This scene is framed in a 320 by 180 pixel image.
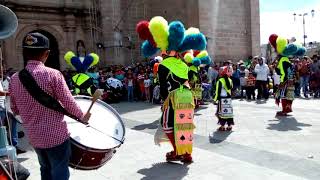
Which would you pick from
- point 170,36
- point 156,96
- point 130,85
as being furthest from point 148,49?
point 130,85

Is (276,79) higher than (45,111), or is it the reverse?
(45,111)

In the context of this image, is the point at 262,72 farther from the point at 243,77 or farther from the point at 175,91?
the point at 175,91

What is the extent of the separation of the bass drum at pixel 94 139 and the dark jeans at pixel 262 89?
12.5 metres

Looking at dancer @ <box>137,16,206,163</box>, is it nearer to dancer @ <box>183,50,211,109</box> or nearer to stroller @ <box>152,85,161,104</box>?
dancer @ <box>183,50,211,109</box>

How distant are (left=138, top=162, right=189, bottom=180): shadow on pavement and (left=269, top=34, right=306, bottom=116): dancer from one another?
5153 millimetres

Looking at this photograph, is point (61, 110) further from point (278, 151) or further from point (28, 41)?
point (278, 151)

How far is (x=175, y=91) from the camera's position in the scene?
20.3 ft

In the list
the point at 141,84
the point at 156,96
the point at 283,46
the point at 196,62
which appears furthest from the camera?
the point at 141,84

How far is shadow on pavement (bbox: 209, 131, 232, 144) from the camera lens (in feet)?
25.5

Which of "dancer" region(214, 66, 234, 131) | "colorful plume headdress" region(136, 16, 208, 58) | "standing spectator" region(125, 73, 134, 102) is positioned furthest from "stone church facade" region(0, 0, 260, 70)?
"colorful plume headdress" region(136, 16, 208, 58)

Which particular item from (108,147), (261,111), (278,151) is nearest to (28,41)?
(108,147)

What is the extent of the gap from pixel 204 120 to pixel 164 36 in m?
4.73

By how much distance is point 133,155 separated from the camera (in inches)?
273

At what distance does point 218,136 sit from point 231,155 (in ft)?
5.38
